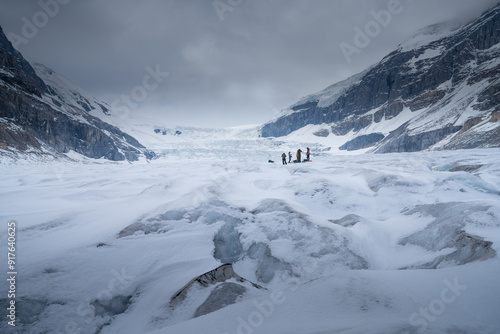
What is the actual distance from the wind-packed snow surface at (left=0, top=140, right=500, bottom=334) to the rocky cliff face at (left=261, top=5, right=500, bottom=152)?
188 ft

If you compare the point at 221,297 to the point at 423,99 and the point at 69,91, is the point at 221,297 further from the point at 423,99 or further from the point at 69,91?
the point at 69,91

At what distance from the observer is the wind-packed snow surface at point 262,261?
8.64 feet

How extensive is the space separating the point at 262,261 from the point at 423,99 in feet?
506

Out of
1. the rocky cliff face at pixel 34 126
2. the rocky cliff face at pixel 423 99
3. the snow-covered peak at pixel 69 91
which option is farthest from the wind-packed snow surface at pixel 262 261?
the snow-covered peak at pixel 69 91

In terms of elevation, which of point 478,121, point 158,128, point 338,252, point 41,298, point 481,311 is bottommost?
point 338,252

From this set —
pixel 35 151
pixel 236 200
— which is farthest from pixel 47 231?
pixel 35 151

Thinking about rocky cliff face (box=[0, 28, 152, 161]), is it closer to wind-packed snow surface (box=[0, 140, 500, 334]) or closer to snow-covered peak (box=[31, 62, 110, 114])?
snow-covered peak (box=[31, 62, 110, 114])

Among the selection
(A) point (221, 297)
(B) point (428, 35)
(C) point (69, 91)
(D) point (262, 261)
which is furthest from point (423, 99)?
(C) point (69, 91)

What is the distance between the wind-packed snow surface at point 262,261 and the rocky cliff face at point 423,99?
57.2m

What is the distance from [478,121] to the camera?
61.8 metres

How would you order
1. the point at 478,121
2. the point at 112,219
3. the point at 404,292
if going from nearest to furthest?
1. the point at 404,292
2. the point at 112,219
3. the point at 478,121

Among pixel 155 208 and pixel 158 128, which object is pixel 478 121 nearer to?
pixel 155 208

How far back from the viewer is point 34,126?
56781 millimetres

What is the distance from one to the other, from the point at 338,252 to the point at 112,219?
6461mm
